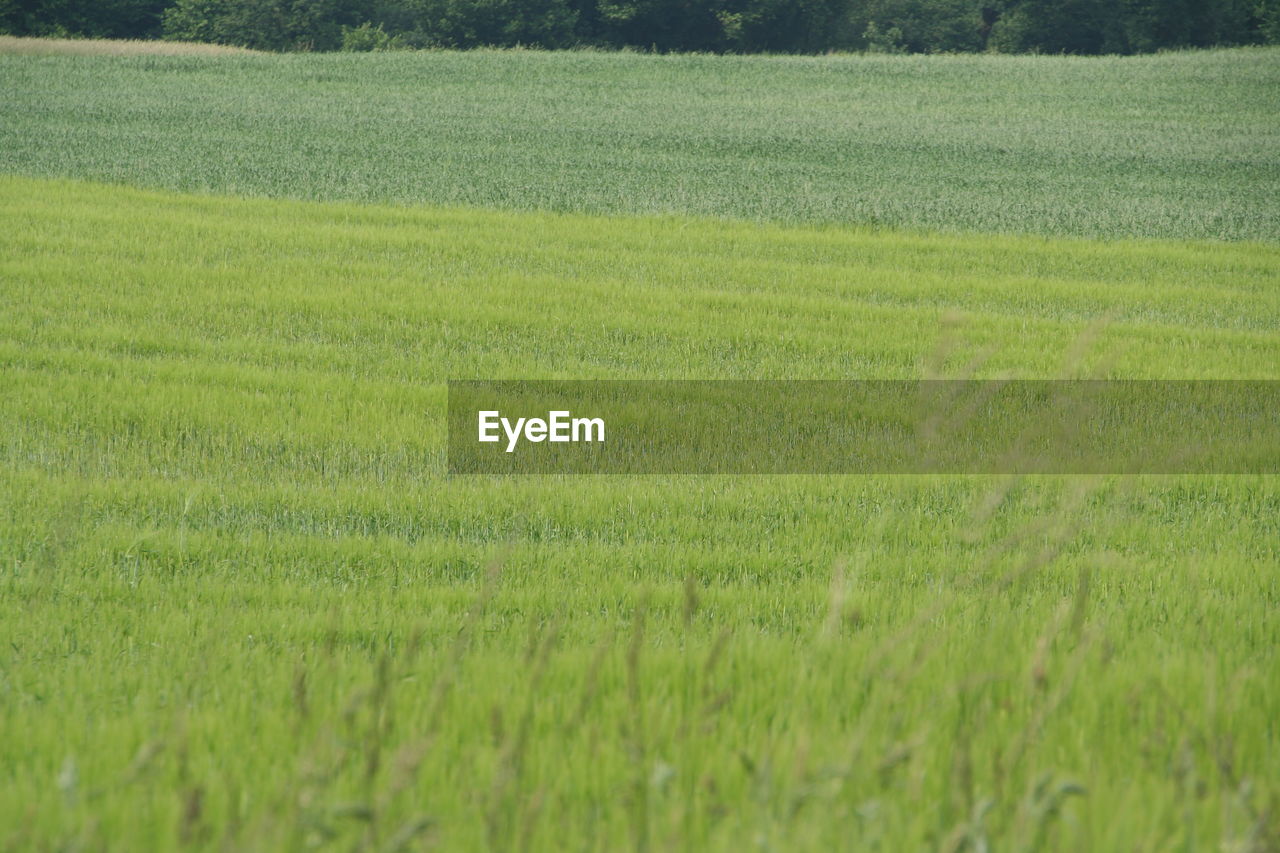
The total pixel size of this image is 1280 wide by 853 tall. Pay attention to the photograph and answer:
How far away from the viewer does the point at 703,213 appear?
71.3 ft

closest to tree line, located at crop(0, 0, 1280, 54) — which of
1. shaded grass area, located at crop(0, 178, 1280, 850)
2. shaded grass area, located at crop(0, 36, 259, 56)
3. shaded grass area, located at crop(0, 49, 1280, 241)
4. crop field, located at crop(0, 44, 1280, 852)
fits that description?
shaded grass area, located at crop(0, 36, 259, 56)

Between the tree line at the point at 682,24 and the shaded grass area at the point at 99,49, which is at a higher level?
the tree line at the point at 682,24

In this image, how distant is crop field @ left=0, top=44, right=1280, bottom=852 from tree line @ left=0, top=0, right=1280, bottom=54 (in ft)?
175

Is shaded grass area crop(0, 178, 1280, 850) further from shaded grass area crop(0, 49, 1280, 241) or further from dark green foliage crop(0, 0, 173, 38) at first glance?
dark green foliage crop(0, 0, 173, 38)

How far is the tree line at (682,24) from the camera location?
7262 centimetres

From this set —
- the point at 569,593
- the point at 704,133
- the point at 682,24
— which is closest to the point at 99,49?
the point at 682,24

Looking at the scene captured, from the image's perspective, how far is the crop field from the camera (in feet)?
8.30

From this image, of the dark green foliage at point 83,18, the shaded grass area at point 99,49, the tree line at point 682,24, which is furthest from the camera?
the tree line at point 682,24

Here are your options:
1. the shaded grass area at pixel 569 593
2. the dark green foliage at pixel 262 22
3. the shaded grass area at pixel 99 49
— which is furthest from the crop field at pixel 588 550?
the dark green foliage at pixel 262 22

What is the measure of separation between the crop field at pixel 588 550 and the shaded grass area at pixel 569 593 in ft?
0.08

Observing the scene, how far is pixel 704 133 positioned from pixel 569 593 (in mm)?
30988

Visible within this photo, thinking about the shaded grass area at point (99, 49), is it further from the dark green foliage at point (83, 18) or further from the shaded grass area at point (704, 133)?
the dark green foliage at point (83, 18)

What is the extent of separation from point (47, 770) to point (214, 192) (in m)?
21.0

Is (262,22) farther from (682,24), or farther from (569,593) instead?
(569,593)
